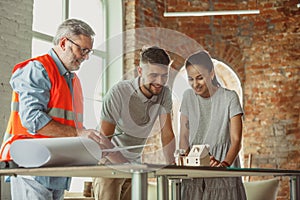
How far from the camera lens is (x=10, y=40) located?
16.0ft

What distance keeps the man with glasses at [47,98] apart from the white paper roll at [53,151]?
10.9 inches

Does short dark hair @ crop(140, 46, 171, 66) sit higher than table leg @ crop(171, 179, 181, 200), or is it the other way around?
short dark hair @ crop(140, 46, 171, 66)

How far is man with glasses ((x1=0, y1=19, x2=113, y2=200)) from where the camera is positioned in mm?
2281

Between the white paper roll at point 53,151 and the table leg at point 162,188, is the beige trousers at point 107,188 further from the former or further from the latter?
the white paper roll at point 53,151

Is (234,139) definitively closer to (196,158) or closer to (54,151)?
(196,158)

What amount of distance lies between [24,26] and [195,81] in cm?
296

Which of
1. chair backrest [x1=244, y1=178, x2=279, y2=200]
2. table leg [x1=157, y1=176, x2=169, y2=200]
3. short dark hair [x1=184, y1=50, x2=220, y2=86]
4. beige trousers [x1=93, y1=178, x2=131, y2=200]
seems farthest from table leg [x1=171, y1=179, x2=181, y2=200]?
chair backrest [x1=244, y1=178, x2=279, y2=200]

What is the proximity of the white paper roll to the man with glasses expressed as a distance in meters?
0.28

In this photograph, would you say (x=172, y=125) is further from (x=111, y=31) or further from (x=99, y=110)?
(x=111, y=31)

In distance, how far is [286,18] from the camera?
736 centimetres

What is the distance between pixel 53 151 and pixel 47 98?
19.2 inches

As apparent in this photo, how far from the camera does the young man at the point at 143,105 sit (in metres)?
2.00

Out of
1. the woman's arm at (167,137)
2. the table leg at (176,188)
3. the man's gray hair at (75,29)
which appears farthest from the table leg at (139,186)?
the table leg at (176,188)

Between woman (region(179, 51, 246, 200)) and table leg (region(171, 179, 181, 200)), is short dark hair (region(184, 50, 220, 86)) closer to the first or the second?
woman (region(179, 51, 246, 200))
